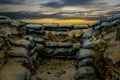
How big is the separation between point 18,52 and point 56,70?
2.13m

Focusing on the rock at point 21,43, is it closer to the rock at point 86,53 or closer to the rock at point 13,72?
the rock at point 13,72

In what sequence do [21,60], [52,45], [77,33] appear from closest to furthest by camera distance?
[21,60], [52,45], [77,33]

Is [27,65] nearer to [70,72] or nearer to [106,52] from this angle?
[70,72]

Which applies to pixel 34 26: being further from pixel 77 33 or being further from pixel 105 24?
pixel 105 24

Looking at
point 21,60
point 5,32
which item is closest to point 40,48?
point 5,32

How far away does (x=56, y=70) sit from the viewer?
10.4 m

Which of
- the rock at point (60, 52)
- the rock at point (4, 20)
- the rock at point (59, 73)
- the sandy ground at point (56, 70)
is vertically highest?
the rock at point (4, 20)

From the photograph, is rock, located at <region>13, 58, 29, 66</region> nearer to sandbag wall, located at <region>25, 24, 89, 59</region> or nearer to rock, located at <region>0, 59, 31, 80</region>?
rock, located at <region>0, 59, 31, 80</region>

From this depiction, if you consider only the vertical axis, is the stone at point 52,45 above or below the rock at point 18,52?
below

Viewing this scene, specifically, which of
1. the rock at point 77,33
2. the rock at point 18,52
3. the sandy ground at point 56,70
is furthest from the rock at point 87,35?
the rock at point 18,52

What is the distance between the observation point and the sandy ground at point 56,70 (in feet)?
31.3

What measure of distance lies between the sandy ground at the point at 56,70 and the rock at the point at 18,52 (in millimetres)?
956

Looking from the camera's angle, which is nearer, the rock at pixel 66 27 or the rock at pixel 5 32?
the rock at pixel 5 32

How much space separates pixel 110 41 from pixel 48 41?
4085mm
